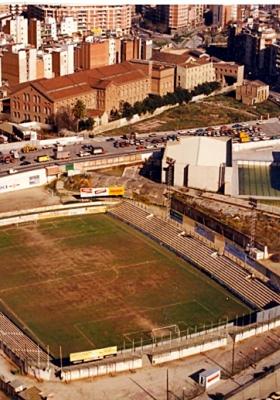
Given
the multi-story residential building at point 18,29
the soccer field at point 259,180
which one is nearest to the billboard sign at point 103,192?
the soccer field at point 259,180

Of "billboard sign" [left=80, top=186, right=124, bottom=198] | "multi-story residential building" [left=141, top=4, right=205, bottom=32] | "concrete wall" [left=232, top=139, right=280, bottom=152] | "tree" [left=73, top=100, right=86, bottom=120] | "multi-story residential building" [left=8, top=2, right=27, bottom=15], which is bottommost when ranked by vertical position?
"billboard sign" [left=80, top=186, right=124, bottom=198]

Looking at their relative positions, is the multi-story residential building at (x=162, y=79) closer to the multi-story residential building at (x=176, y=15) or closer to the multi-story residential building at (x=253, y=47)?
A: the multi-story residential building at (x=253, y=47)

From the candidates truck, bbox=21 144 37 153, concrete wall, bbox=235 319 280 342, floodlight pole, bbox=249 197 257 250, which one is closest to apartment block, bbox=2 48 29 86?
truck, bbox=21 144 37 153

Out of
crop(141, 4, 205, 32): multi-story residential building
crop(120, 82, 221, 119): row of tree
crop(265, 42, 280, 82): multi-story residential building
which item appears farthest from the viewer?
crop(141, 4, 205, 32): multi-story residential building

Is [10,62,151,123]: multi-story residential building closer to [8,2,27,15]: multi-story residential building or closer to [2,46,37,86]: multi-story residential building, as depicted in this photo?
[2,46,37,86]: multi-story residential building

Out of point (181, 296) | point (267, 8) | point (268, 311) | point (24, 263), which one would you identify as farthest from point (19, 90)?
point (267, 8)

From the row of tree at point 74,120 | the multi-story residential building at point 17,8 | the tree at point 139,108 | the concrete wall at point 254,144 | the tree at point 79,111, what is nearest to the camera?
the concrete wall at point 254,144

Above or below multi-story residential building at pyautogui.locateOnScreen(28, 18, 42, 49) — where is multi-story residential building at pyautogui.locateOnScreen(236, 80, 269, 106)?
below
